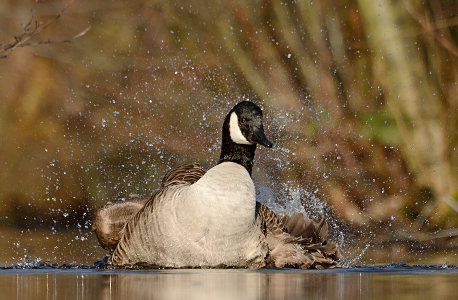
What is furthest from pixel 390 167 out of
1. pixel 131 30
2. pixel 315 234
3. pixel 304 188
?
pixel 131 30

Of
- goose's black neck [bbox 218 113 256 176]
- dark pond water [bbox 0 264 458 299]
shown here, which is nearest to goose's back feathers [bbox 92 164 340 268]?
dark pond water [bbox 0 264 458 299]

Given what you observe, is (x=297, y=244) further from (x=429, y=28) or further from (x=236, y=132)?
(x=429, y=28)

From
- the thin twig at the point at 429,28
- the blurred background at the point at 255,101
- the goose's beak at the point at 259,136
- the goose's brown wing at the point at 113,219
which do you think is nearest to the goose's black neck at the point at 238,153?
the goose's beak at the point at 259,136

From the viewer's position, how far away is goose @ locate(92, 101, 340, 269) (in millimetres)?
8094

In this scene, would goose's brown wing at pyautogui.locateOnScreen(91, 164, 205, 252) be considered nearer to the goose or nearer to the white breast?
the goose

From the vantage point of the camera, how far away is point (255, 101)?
13383mm

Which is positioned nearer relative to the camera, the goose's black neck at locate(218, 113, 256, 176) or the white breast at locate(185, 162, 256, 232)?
the white breast at locate(185, 162, 256, 232)

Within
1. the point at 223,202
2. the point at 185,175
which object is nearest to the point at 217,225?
the point at 223,202

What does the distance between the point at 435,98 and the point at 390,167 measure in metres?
1.21

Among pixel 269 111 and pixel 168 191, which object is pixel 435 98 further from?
pixel 168 191

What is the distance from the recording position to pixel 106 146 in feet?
46.3

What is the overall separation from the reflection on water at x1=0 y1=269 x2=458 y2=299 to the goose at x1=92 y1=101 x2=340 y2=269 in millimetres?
236

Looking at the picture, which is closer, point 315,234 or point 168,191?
point 168,191

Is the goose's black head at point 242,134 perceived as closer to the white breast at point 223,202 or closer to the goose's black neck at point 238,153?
the goose's black neck at point 238,153
